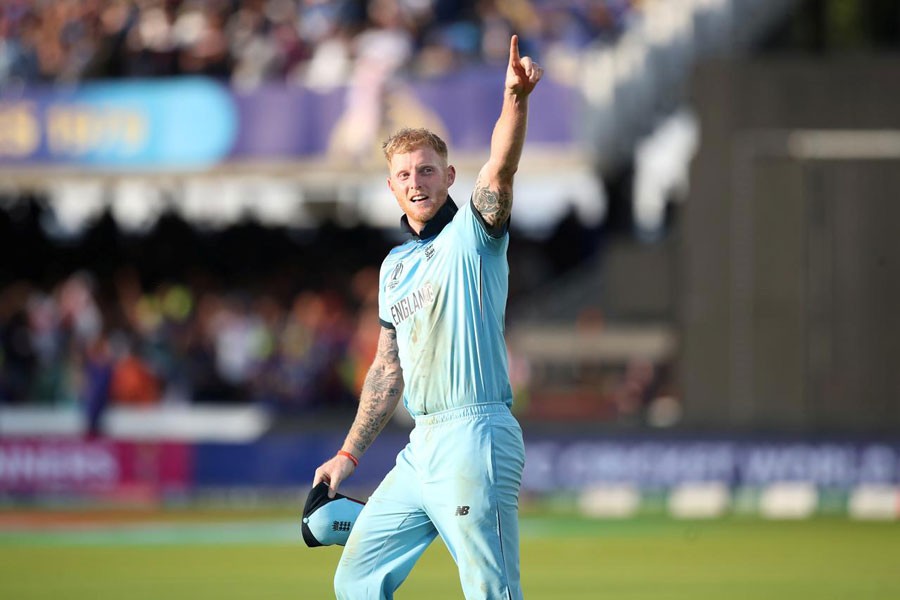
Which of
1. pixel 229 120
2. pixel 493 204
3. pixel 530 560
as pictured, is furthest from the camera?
pixel 229 120

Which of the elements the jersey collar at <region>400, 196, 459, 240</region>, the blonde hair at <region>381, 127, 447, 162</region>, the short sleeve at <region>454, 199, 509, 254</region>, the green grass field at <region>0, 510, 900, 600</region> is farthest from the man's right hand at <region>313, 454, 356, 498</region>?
the green grass field at <region>0, 510, 900, 600</region>

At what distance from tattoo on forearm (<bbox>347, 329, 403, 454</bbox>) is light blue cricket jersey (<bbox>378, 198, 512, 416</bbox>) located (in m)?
0.42

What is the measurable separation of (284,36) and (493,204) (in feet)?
64.7

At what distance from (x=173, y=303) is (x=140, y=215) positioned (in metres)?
2.23

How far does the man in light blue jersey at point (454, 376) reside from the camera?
20.3ft

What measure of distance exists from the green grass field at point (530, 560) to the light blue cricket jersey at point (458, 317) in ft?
18.7

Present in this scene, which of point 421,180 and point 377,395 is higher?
point 421,180

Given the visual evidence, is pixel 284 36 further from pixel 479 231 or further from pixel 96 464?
pixel 479 231

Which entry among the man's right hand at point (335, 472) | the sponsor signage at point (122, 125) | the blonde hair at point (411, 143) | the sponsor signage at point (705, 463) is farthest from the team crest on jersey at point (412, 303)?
the sponsor signage at point (122, 125)

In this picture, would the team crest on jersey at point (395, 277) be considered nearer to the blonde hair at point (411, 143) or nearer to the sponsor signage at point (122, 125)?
the blonde hair at point (411, 143)

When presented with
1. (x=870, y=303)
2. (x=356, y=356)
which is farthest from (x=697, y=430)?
(x=356, y=356)

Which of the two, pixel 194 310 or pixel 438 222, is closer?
pixel 438 222

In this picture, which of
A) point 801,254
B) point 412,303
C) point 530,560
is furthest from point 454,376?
point 801,254

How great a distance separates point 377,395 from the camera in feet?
22.4
